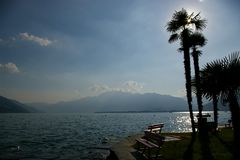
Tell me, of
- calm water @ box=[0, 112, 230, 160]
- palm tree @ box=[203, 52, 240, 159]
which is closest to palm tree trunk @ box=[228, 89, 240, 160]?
palm tree @ box=[203, 52, 240, 159]

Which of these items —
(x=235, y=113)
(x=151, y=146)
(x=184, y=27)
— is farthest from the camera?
(x=184, y=27)

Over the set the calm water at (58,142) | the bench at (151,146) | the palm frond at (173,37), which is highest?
the palm frond at (173,37)

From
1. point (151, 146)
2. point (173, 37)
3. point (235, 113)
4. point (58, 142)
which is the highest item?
point (173, 37)

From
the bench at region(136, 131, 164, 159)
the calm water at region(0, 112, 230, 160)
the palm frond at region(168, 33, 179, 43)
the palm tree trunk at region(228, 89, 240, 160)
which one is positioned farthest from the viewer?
the palm frond at region(168, 33, 179, 43)

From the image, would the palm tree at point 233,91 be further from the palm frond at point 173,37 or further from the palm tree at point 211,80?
the palm frond at point 173,37

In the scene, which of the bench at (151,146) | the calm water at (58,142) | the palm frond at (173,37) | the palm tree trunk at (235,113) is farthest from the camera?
the palm frond at (173,37)

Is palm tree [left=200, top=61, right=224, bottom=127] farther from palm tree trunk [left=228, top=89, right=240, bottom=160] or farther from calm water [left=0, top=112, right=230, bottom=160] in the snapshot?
calm water [left=0, top=112, right=230, bottom=160]

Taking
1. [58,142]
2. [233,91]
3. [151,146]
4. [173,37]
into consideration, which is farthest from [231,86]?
[58,142]

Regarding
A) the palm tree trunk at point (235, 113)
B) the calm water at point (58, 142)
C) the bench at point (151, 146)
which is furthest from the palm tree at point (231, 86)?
the calm water at point (58, 142)

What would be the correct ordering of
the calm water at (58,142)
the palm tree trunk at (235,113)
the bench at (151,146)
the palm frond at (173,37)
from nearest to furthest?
the bench at (151,146)
the palm tree trunk at (235,113)
the calm water at (58,142)
the palm frond at (173,37)

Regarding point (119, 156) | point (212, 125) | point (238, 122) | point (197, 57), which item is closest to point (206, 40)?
point (197, 57)

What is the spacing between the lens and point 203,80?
1606 cm

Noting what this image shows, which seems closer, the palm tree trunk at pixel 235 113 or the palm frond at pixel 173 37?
the palm tree trunk at pixel 235 113

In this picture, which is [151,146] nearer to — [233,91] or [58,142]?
[233,91]
